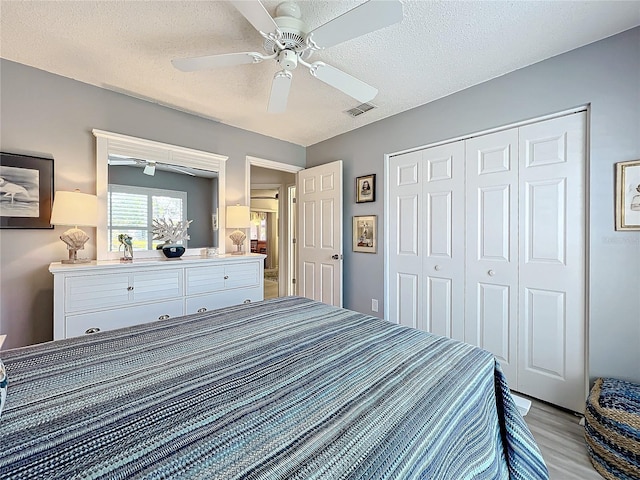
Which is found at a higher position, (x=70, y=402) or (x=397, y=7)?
(x=397, y=7)

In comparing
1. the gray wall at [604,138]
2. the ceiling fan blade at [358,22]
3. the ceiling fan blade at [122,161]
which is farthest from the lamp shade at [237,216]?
the gray wall at [604,138]

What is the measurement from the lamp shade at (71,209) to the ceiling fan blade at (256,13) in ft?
5.92

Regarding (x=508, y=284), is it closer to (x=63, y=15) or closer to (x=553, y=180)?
(x=553, y=180)

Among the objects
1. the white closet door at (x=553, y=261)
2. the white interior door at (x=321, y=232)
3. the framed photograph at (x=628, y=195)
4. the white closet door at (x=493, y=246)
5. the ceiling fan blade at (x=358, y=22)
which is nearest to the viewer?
the ceiling fan blade at (x=358, y=22)

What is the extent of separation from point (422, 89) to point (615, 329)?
2.24 meters

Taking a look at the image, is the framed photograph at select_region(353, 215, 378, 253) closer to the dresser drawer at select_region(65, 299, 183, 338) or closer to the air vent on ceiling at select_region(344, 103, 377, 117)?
the air vent on ceiling at select_region(344, 103, 377, 117)

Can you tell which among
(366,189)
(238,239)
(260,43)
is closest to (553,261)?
(366,189)

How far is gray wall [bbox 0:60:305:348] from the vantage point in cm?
206

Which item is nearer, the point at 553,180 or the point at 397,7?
the point at 397,7

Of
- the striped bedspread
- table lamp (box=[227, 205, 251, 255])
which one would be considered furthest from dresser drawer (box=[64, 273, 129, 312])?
table lamp (box=[227, 205, 251, 255])

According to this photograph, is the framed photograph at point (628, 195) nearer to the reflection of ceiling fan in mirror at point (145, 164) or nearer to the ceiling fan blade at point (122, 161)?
the reflection of ceiling fan in mirror at point (145, 164)

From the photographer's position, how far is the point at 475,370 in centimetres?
104

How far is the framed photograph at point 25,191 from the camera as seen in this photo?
204 centimetres

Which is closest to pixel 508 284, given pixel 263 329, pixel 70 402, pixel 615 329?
pixel 615 329
